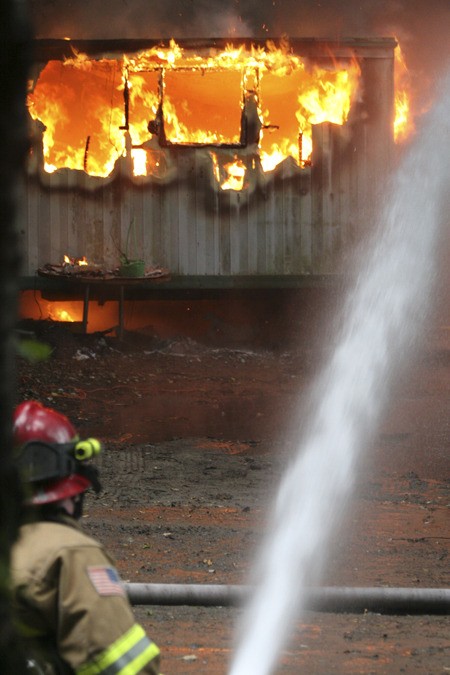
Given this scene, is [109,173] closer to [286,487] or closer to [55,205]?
[55,205]

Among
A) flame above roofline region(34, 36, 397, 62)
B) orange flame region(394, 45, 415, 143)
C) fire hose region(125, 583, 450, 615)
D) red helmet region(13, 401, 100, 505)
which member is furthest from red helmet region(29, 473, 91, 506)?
orange flame region(394, 45, 415, 143)

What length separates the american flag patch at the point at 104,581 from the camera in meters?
2.77

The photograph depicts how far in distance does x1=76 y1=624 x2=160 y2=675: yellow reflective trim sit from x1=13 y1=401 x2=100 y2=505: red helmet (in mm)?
495

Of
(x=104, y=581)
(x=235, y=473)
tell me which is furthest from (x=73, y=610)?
(x=235, y=473)

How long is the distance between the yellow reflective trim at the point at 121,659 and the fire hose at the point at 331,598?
3.08m

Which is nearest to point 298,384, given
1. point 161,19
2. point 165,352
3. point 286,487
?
point 165,352

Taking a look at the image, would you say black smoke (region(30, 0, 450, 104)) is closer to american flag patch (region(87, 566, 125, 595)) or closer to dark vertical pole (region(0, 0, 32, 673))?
american flag patch (region(87, 566, 125, 595))

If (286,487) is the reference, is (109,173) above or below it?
above

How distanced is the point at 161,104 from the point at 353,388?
629cm

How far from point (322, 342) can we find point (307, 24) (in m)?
7.60

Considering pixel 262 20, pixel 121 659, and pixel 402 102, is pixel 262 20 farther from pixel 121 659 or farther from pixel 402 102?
pixel 121 659

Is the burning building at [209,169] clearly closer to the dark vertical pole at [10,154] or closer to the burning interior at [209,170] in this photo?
the burning interior at [209,170]

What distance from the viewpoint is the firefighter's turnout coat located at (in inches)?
107

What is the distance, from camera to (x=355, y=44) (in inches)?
681
